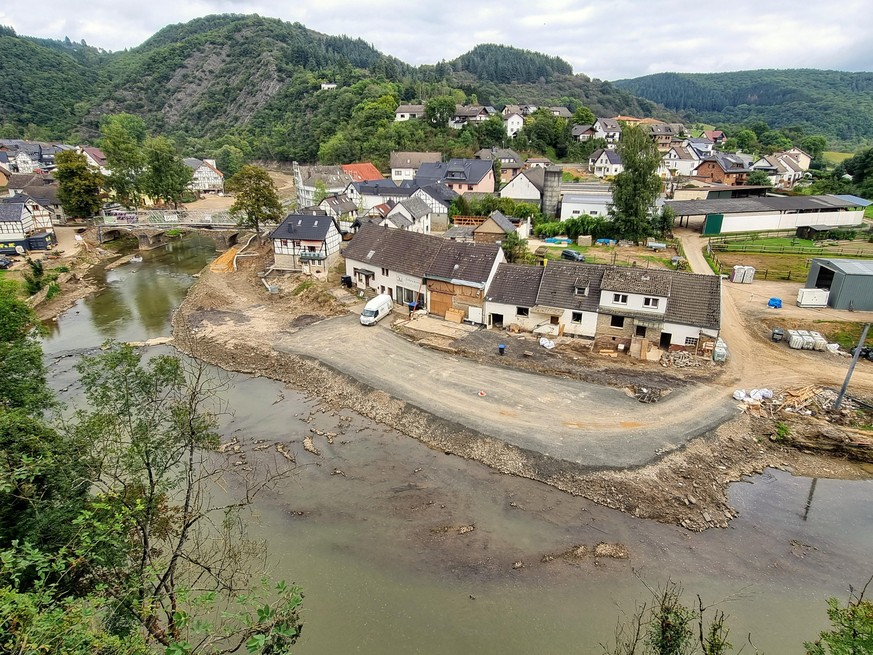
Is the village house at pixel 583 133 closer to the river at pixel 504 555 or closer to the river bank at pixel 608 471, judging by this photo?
the river bank at pixel 608 471

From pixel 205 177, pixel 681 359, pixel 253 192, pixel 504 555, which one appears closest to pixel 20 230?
pixel 253 192

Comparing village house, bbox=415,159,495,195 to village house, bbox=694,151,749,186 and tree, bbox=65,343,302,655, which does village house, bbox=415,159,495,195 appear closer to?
village house, bbox=694,151,749,186

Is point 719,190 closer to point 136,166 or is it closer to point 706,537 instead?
point 706,537

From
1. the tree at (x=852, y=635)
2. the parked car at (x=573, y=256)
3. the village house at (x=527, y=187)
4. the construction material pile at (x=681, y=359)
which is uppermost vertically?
the village house at (x=527, y=187)

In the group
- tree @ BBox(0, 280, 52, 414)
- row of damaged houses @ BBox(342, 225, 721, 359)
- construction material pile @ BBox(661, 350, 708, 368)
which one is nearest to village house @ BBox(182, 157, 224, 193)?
row of damaged houses @ BBox(342, 225, 721, 359)

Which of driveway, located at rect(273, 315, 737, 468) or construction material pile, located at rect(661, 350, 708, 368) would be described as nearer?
driveway, located at rect(273, 315, 737, 468)

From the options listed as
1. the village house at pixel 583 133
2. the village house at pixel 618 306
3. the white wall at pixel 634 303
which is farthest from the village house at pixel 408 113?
the white wall at pixel 634 303

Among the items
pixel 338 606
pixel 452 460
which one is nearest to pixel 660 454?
pixel 452 460
